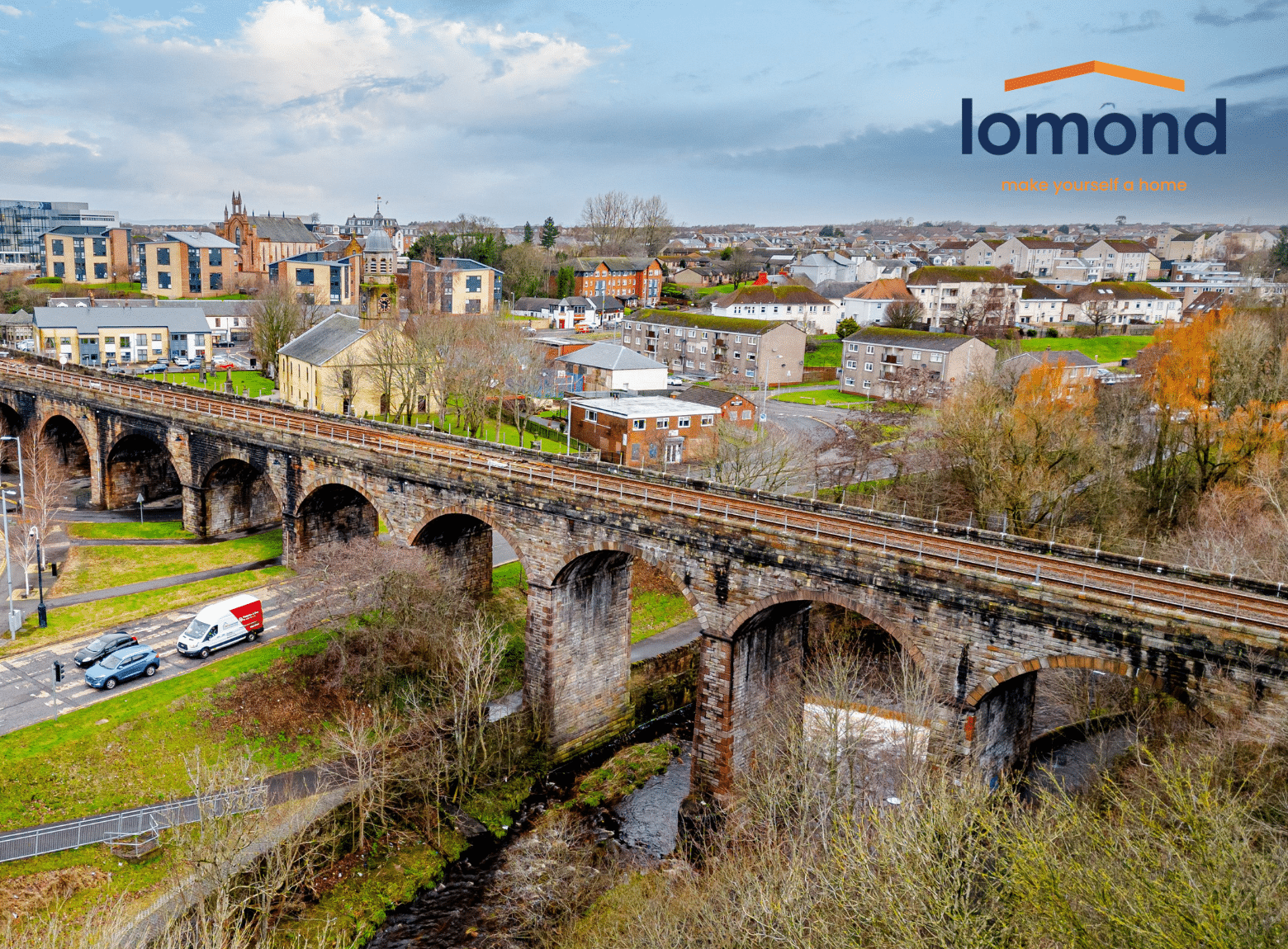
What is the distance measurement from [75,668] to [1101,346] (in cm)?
10490

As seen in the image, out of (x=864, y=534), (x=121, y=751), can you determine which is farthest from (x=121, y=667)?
(x=864, y=534)

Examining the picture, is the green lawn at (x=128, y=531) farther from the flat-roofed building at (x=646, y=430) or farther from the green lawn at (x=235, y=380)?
the green lawn at (x=235, y=380)

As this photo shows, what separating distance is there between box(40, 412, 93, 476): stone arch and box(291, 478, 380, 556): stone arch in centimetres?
2548

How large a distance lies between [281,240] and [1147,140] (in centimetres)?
12311

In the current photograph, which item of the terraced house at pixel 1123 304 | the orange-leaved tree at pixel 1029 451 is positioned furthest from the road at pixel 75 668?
the terraced house at pixel 1123 304

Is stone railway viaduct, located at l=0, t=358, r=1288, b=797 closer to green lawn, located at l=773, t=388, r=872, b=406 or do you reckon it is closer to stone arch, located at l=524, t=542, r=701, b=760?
stone arch, located at l=524, t=542, r=701, b=760

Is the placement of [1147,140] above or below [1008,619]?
above

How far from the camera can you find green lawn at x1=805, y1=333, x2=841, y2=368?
107950 millimetres

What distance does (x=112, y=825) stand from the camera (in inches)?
1121

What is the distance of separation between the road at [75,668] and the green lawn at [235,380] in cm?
4755

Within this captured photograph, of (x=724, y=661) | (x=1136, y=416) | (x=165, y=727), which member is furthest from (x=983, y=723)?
(x=1136, y=416)

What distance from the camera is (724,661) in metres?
31.5

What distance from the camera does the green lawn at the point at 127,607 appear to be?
39844 millimetres

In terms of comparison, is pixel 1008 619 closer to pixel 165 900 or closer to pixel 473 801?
pixel 473 801
